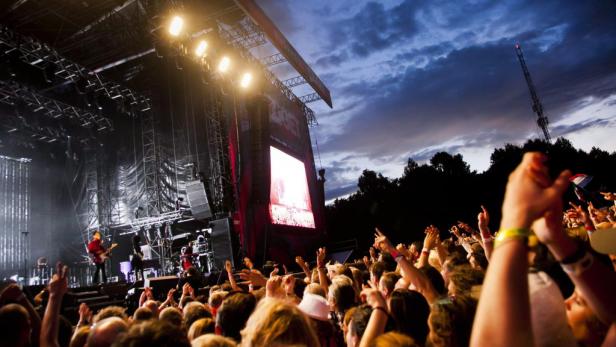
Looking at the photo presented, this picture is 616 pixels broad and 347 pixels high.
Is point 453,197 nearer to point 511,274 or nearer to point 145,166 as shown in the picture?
point 145,166

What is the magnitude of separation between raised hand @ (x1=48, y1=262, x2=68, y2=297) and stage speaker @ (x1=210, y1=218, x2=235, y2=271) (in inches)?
372

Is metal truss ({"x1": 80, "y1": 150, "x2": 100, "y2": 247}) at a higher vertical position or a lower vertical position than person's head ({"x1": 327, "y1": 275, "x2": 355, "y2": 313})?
higher

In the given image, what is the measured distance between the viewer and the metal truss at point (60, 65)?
1077 centimetres

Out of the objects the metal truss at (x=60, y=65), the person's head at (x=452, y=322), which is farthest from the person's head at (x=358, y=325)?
the metal truss at (x=60, y=65)

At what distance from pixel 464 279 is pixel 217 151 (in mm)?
12333

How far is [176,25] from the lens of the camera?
10.2 m

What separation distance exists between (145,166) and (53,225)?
5.19 m

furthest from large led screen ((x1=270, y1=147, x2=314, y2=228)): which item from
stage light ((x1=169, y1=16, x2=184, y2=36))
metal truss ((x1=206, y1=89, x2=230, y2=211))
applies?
stage light ((x1=169, y1=16, x2=184, y2=36))

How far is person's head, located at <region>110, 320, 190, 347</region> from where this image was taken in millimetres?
1409

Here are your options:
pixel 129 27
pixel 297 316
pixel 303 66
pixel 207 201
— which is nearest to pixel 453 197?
pixel 303 66

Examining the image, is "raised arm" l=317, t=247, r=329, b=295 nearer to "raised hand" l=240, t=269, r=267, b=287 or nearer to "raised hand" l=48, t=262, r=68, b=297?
"raised hand" l=240, t=269, r=267, b=287

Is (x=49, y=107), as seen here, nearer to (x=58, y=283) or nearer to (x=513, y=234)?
(x=58, y=283)

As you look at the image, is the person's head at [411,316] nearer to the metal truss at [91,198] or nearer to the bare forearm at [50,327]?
the bare forearm at [50,327]

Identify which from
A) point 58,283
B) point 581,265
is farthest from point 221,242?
point 581,265
